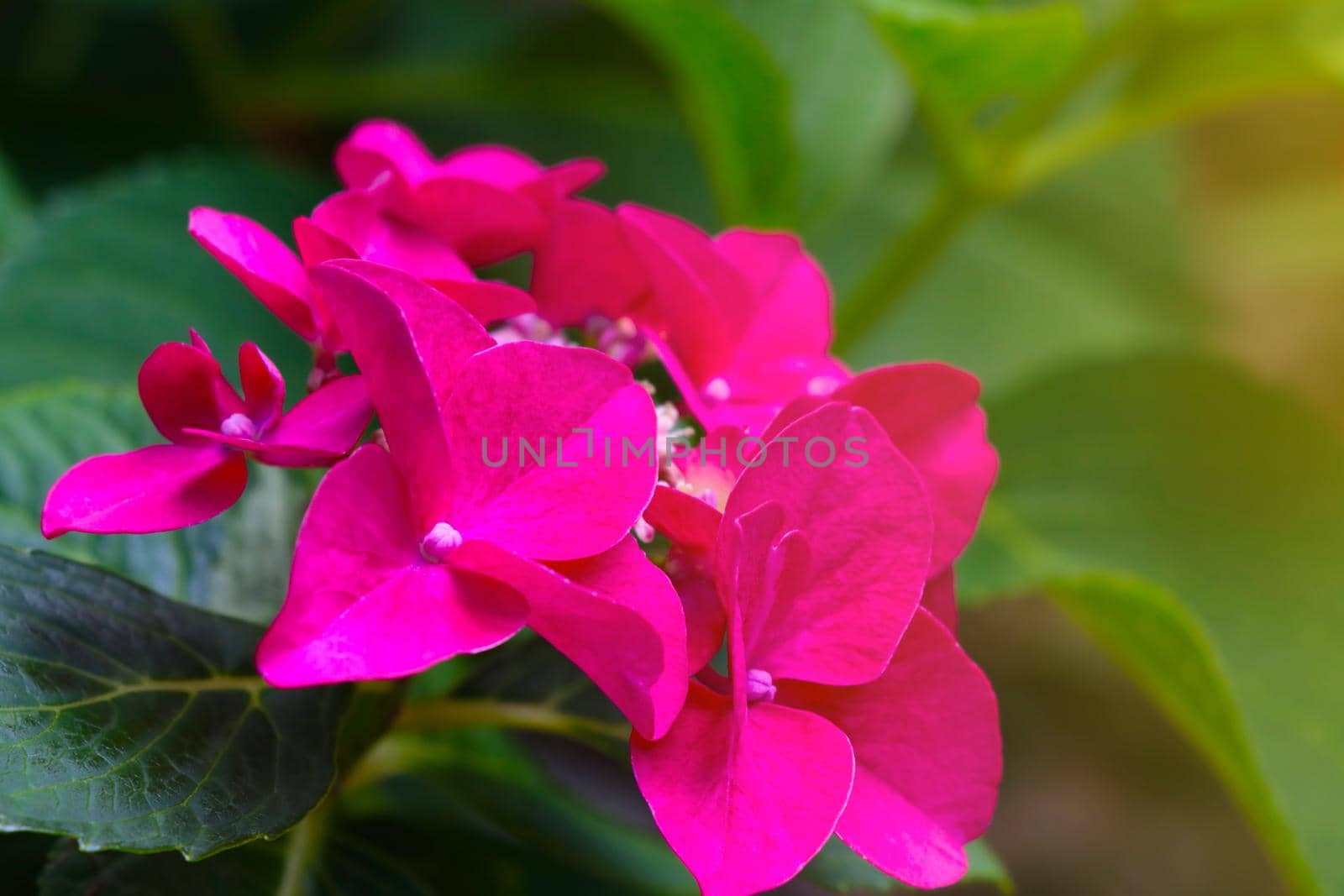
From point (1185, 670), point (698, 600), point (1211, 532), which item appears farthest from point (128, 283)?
point (1211, 532)

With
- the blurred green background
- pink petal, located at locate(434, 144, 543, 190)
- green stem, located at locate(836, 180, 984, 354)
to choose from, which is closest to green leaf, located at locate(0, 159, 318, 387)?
the blurred green background

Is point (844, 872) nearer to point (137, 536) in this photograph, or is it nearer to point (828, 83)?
point (137, 536)

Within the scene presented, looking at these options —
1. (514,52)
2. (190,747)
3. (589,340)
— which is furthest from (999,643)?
(190,747)

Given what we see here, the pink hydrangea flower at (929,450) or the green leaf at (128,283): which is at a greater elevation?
the pink hydrangea flower at (929,450)

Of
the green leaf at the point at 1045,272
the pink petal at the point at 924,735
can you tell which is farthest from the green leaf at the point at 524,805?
the green leaf at the point at 1045,272

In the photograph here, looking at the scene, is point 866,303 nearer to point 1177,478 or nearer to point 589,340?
point 1177,478

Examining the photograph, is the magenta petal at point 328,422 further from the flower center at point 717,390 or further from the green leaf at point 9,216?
Result: the green leaf at point 9,216

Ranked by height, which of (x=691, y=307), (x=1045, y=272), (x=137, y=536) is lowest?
(x=1045, y=272)
